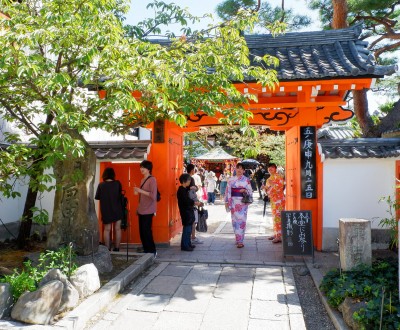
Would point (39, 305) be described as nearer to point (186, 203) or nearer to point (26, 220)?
point (26, 220)

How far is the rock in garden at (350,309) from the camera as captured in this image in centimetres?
416

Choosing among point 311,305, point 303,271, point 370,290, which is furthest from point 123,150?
point 370,290

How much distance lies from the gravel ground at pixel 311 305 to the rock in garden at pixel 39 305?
2994 mm

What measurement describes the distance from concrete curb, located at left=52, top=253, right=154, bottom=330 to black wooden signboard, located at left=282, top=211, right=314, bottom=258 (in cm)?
286

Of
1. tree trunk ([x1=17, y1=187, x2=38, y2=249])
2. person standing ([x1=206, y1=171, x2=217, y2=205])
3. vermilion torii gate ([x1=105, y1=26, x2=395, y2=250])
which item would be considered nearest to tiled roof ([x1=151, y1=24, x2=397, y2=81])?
vermilion torii gate ([x1=105, y1=26, x2=395, y2=250])

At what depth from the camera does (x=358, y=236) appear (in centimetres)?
541

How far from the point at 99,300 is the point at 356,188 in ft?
20.1

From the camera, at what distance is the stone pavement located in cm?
463

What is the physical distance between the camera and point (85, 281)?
4957mm

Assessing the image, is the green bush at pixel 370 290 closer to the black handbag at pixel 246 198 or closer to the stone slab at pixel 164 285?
the stone slab at pixel 164 285

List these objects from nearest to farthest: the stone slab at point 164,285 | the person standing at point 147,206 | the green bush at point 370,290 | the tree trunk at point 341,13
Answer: the green bush at point 370,290, the stone slab at point 164,285, the person standing at point 147,206, the tree trunk at point 341,13

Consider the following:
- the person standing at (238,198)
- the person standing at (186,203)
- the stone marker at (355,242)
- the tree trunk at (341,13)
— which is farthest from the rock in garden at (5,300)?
the tree trunk at (341,13)

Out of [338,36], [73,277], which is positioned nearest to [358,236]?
[73,277]

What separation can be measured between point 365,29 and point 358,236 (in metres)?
11.3
